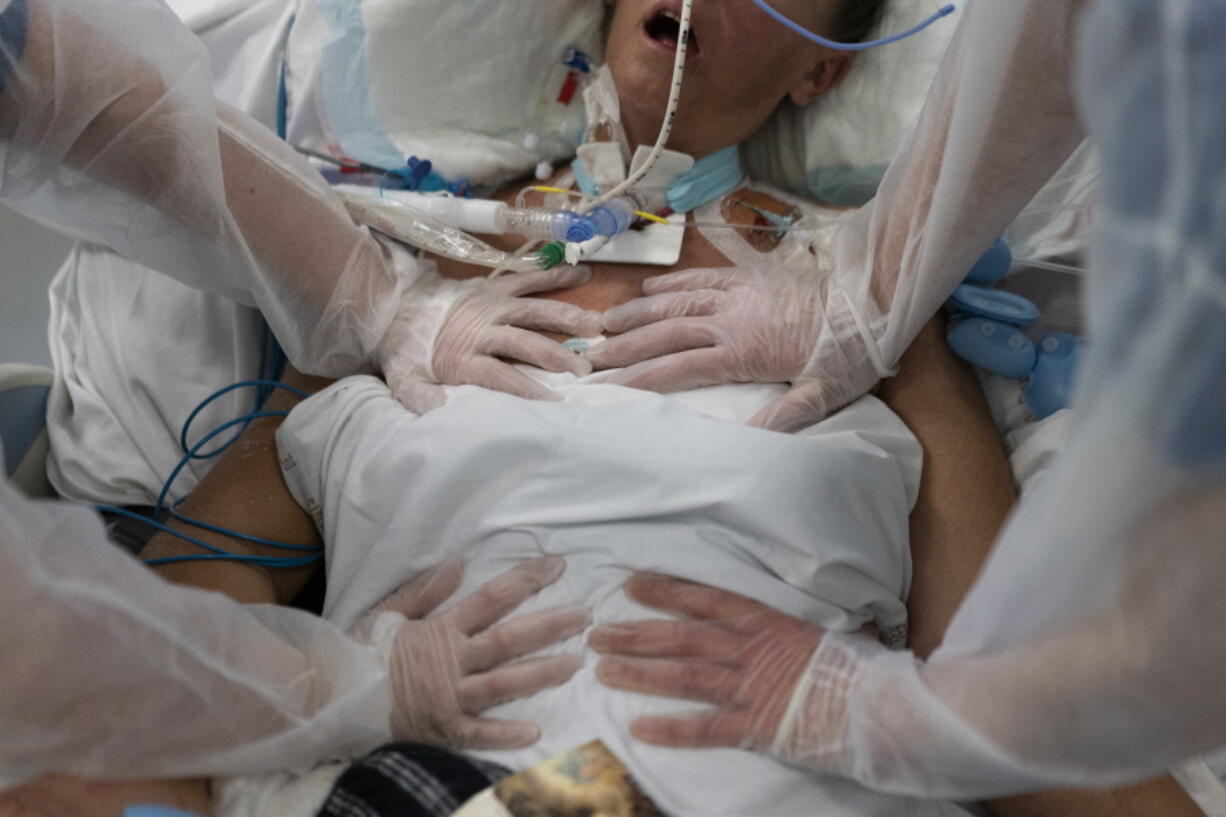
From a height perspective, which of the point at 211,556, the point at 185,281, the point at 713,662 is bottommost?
the point at 211,556

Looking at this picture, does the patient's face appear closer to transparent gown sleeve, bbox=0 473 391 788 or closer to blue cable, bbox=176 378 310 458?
blue cable, bbox=176 378 310 458

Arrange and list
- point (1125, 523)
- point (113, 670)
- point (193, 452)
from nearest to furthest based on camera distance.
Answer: point (1125, 523)
point (113, 670)
point (193, 452)

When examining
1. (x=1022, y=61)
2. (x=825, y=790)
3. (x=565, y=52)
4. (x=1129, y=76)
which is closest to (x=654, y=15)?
(x=565, y=52)

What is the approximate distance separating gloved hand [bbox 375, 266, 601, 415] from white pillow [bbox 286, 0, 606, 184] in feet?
0.89

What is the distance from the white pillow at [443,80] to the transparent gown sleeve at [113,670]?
34.5 inches

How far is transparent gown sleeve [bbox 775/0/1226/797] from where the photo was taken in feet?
1.48

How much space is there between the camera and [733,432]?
98 centimetres

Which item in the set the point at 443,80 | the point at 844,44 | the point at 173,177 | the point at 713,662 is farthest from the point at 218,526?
the point at 844,44

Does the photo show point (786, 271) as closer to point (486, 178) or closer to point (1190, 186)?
point (486, 178)

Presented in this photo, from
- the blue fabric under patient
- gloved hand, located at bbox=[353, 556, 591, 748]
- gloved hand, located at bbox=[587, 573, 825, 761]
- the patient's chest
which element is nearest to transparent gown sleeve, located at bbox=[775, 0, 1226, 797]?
gloved hand, located at bbox=[587, 573, 825, 761]

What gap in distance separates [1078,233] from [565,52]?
2.61 feet

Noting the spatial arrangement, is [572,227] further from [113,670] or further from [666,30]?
[113,670]

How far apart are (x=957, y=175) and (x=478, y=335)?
1.92 feet

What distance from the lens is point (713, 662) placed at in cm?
83
